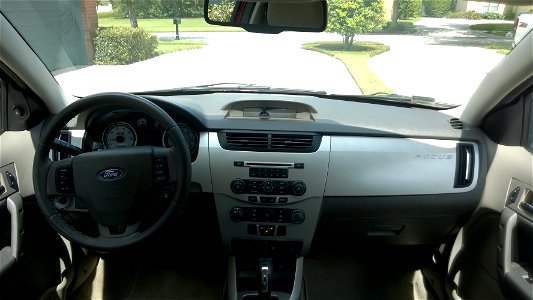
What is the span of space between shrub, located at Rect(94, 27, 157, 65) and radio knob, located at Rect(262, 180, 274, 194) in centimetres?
258

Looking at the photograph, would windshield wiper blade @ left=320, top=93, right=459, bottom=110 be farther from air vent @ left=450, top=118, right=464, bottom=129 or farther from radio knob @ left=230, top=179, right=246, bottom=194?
radio knob @ left=230, top=179, right=246, bottom=194

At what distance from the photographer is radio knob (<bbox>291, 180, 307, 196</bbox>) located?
2.73 meters

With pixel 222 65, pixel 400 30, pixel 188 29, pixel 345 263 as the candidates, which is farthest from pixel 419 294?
pixel 188 29

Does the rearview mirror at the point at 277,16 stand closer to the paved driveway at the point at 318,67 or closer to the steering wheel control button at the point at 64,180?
the paved driveway at the point at 318,67

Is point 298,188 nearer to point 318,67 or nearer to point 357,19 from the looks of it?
point 318,67

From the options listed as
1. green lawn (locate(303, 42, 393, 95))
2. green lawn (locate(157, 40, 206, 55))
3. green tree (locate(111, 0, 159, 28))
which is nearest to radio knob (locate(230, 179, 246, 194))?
green lawn (locate(303, 42, 393, 95))

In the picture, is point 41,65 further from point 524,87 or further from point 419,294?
point 419,294

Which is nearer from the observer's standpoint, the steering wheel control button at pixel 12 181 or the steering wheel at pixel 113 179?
the steering wheel at pixel 113 179

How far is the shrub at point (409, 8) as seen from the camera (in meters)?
3.74

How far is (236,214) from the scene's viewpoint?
9.48ft

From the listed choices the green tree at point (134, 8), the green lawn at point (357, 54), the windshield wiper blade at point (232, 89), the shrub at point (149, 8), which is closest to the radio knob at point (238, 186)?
the windshield wiper blade at point (232, 89)

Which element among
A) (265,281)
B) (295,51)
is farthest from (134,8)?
(265,281)

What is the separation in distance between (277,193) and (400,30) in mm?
1990

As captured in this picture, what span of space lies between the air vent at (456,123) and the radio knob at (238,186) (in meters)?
1.33
